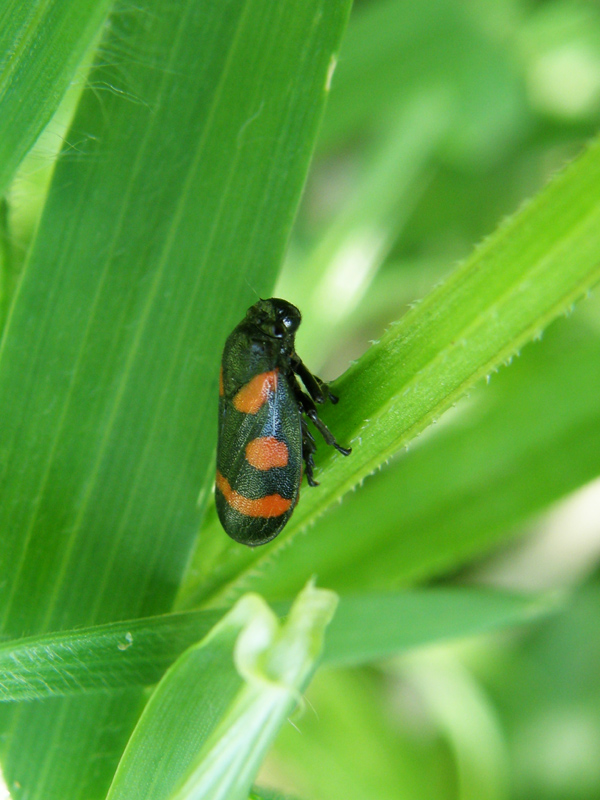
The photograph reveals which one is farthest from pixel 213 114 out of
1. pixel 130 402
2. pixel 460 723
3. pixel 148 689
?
pixel 460 723

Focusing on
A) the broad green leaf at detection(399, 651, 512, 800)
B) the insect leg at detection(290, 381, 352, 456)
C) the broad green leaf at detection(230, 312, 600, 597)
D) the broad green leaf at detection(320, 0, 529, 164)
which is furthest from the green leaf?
the broad green leaf at detection(320, 0, 529, 164)

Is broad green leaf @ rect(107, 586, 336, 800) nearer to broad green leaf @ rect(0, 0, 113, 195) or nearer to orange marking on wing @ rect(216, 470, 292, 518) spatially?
orange marking on wing @ rect(216, 470, 292, 518)

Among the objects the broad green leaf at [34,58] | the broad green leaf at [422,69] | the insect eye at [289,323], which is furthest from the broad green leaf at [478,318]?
the broad green leaf at [422,69]

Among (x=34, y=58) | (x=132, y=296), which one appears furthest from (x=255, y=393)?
(x=34, y=58)

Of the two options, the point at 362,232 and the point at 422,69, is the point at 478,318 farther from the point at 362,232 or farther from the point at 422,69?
the point at 422,69

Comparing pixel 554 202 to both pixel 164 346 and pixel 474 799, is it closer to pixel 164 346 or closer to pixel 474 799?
pixel 164 346

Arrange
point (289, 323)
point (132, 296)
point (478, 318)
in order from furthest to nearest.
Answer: point (289, 323) < point (132, 296) < point (478, 318)
